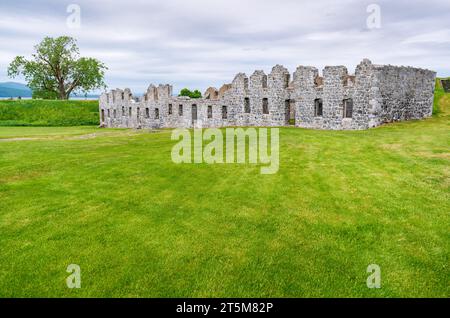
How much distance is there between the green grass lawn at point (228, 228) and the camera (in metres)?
6.64

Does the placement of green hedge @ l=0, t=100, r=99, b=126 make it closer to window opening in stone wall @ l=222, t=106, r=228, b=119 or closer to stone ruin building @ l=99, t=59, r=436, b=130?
stone ruin building @ l=99, t=59, r=436, b=130

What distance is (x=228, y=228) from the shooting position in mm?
9078

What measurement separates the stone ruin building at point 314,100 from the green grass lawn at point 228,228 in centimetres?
1367

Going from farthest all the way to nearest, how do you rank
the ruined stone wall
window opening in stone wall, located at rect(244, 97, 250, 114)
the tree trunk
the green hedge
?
the tree trunk < the green hedge < window opening in stone wall, located at rect(244, 97, 250, 114) < the ruined stone wall

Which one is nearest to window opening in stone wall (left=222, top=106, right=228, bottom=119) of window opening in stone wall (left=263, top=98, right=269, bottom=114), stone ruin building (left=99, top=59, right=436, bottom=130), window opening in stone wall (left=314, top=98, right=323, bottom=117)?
stone ruin building (left=99, top=59, right=436, bottom=130)

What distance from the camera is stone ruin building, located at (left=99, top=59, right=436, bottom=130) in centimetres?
2881

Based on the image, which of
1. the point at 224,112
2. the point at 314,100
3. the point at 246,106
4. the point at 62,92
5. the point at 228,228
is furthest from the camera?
the point at 62,92

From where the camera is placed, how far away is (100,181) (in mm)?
13578

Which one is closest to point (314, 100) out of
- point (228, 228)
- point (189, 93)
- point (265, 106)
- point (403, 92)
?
point (265, 106)

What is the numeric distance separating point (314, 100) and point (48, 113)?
154ft

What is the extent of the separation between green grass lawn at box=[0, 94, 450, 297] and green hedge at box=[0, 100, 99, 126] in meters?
46.6

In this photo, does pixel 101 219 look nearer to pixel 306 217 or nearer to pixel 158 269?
pixel 158 269

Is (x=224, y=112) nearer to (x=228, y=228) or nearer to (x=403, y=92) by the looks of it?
(x=403, y=92)

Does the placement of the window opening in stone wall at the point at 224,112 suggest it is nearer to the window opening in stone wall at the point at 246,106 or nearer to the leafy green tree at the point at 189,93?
the window opening in stone wall at the point at 246,106
